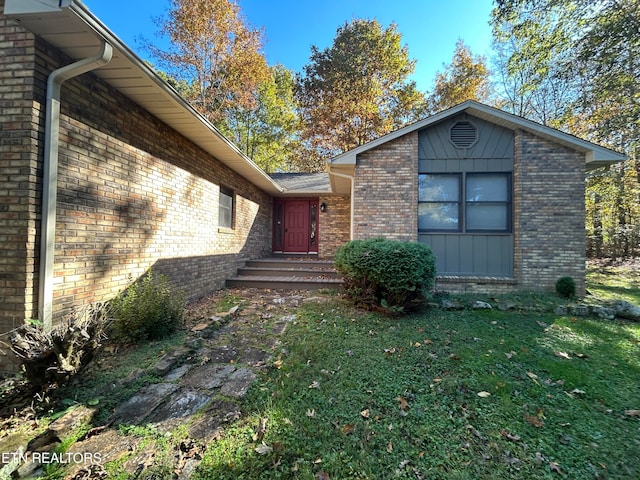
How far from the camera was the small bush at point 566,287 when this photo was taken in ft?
A: 18.9

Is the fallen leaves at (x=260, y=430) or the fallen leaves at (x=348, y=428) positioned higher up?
the fallen leaves at (x=260, y=430)

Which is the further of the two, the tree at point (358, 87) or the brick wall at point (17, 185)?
the tree at point (358, 87)

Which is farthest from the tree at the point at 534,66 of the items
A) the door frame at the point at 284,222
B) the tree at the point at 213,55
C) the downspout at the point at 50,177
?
the downspout at the point at 50,177

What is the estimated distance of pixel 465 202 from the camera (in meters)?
6.47

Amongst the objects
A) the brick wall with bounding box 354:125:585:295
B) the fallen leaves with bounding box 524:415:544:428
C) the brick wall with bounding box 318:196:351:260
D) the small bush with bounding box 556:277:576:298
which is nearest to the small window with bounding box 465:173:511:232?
the brick wall with bounding box 354:125:585:295

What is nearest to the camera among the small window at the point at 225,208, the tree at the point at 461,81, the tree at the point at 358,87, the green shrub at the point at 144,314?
the green shrub at the point at 144,314

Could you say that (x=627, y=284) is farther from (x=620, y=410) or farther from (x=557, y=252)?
(x=620, y=410)

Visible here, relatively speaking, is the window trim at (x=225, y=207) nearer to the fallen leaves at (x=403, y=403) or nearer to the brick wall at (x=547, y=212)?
the fallen leaves at (x=403, y=403)

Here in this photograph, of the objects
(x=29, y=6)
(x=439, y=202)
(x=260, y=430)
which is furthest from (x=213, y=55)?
(x=260, y=430)

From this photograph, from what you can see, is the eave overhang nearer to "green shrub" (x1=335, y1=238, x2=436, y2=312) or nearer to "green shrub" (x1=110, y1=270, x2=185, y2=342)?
"green shrub" (x1=335, y1=238, x2=436, y2=312)

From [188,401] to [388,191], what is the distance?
5.71m

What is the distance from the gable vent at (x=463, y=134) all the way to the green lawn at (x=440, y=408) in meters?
4.51

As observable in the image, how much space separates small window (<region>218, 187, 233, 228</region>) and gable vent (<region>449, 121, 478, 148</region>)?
6.08 m

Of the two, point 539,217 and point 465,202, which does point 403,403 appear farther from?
point 539,217
